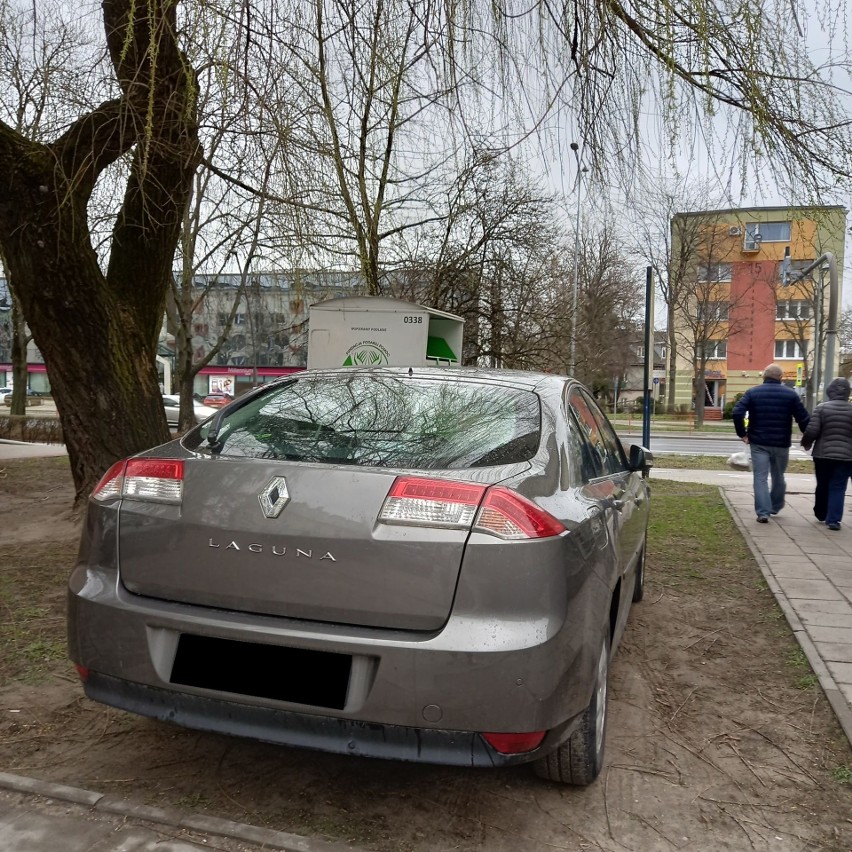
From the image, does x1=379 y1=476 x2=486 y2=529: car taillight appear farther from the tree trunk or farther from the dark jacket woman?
the tree trunk

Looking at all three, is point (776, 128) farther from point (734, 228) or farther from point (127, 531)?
point (127, 531)

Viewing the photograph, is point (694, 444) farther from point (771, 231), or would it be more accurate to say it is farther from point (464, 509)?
point (464, 509)

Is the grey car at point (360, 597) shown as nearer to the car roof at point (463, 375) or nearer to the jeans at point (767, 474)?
the car roof at point (463, 375)

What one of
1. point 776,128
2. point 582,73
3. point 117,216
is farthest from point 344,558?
point 117,216

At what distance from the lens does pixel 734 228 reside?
4.88m

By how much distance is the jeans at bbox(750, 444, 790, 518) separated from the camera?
8258mm

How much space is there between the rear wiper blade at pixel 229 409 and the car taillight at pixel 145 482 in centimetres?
21

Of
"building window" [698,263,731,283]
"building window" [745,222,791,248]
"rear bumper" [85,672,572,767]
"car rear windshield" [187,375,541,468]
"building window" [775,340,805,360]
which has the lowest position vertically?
"rear bumper" [85,672,572,767]

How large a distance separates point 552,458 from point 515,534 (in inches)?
20.8

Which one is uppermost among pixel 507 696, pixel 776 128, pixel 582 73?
pixel 582 73

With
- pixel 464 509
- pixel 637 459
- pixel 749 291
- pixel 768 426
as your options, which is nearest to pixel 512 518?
pixel 464 509

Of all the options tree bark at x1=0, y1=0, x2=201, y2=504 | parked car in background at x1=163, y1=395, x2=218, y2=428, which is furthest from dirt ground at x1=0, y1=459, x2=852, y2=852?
parked car in background at x1=163, y1=395, x2=218, y2=428

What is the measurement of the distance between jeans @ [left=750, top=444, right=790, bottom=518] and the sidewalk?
187 mm

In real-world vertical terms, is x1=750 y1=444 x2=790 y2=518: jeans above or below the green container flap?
below
